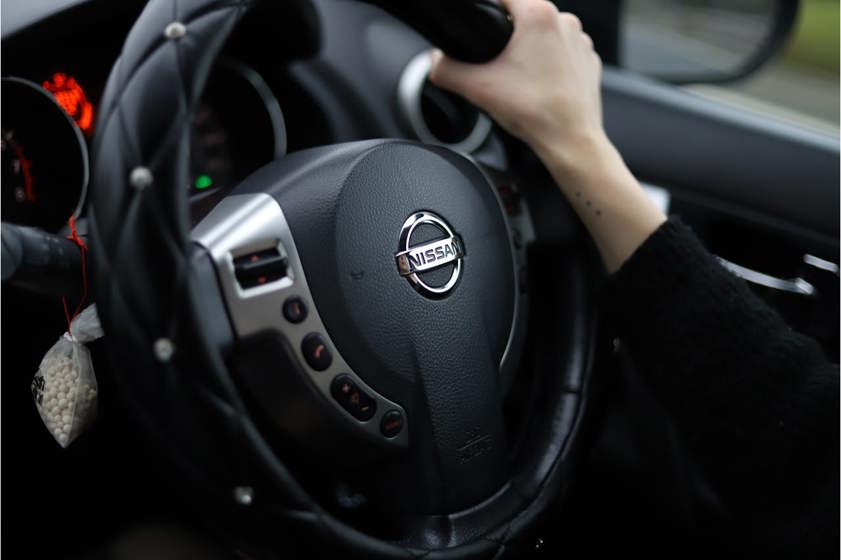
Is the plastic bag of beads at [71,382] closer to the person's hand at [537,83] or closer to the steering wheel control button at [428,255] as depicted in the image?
the steering wheel control button at [428,255]

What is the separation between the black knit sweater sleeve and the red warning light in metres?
0.55

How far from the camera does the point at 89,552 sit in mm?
1181

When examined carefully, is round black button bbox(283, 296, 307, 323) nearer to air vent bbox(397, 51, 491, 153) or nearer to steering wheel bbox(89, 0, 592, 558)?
steering wheel bbox(89, 0, 592, 558)

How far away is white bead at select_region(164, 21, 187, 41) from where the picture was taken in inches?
26.6

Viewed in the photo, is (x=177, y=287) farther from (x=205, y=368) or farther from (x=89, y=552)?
(x=89, y=552)

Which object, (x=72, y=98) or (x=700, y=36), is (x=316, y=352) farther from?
(x=700, y=36)

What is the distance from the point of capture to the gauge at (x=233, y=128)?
1.13 metres

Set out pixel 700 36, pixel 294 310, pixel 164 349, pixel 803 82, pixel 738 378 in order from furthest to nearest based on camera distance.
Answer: pixel 803 82 < pixel 700 36 < pixel 738 378 < pixel 294 310 < pixel 164 349

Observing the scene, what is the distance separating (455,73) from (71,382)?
1.46 feet

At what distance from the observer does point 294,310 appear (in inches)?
29.2

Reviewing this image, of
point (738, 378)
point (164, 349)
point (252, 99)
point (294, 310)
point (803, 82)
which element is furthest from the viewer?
point (803, 82)

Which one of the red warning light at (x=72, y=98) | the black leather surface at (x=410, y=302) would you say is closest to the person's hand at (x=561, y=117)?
the black leather surface at (x=410, y=302)

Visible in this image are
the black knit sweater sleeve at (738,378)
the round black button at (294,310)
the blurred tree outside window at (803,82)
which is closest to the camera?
the round black button at (294,310)

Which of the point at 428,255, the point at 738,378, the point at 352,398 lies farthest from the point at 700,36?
the point at 352,398
